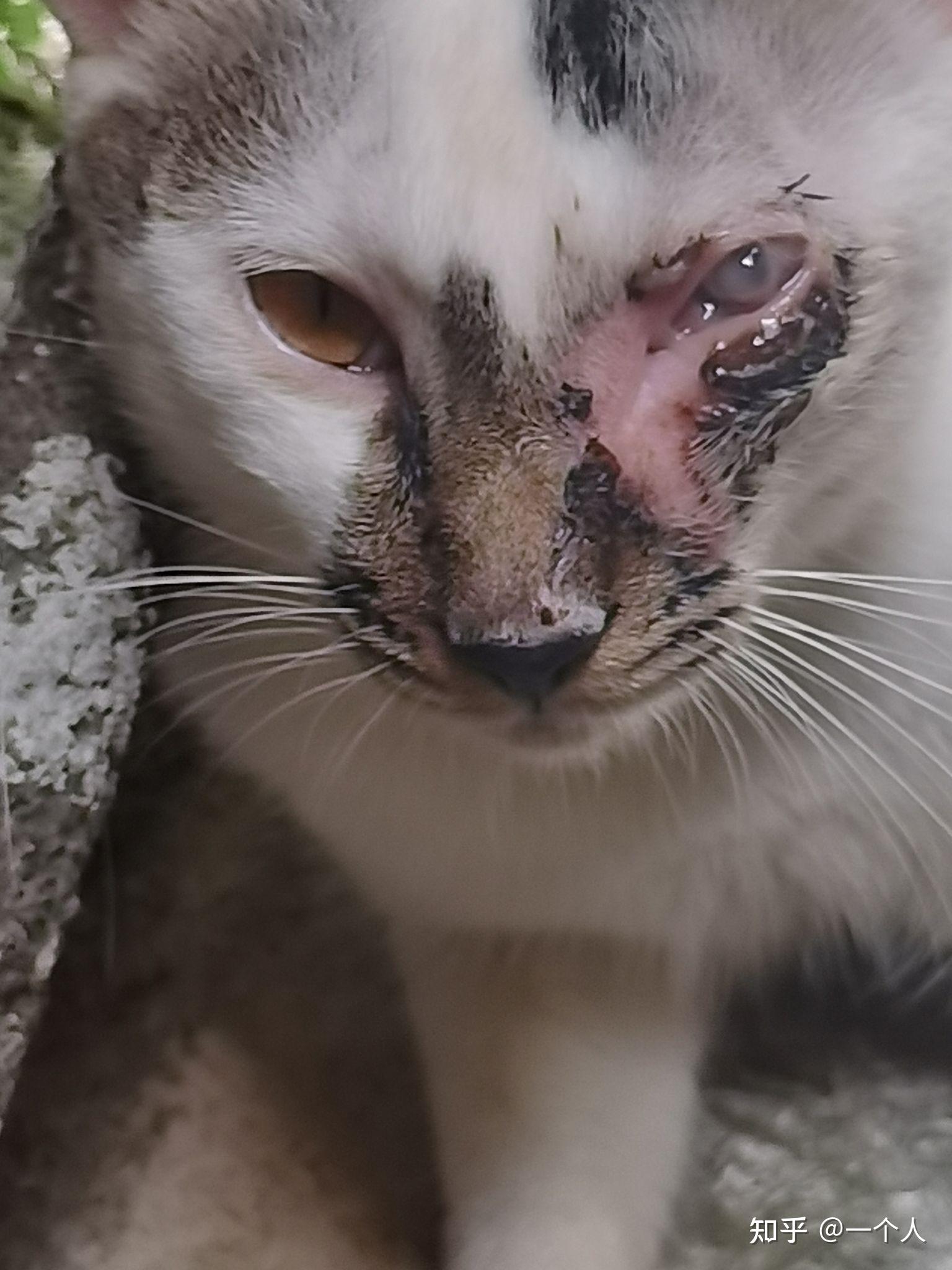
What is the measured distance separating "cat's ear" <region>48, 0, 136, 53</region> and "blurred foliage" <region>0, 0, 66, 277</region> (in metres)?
0.18

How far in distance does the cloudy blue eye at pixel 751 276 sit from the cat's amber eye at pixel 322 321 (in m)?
0.12

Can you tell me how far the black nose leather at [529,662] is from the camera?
581 mm

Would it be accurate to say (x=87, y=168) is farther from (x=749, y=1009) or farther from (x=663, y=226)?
(x=749, y=1009)

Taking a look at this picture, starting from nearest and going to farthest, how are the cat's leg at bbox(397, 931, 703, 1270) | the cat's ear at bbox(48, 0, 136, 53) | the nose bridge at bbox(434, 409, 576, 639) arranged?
1. the nose bridge at bbox(434, 409, 576, 639)
2. the cat's ear at bbox(48, 0, 136, 53)
3. the cat's leg at bbox(397, 931, 703, 1270)

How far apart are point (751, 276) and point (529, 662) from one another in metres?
0.16

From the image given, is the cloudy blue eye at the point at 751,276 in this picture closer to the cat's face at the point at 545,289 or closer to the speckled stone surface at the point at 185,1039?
the cat's face at the point at 545,289

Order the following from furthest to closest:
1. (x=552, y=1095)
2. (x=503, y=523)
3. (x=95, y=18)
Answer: (x=552, y=1095), (x=95, y=18), (x=503, y=523)

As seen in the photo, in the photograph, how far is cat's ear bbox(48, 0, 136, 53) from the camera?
70 centimetres

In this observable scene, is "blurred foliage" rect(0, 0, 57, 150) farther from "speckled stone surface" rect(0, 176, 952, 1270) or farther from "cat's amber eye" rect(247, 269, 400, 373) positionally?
"cat's amber eye" rect(247, 269, 400, 373)

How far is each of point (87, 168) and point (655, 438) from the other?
0.96ft

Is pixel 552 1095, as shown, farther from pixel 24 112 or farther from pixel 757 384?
pixel 24 112

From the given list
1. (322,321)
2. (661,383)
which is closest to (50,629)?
(322,321)

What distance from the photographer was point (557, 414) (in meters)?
0.59

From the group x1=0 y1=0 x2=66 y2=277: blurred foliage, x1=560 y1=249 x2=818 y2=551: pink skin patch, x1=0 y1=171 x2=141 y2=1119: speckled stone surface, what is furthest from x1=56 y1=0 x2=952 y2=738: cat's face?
x1=0 y1=0 x2=66 y2=277: blurred foliage
